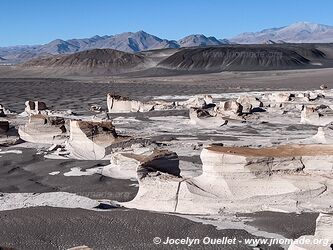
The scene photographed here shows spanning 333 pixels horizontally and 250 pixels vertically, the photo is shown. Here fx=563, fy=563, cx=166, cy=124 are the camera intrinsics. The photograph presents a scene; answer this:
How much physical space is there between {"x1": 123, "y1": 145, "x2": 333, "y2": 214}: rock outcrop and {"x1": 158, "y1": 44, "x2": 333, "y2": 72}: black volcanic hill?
3218 inches

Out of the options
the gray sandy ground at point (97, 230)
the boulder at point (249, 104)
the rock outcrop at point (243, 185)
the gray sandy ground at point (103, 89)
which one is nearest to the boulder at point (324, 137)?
the rock outcrop at point (243, 185)

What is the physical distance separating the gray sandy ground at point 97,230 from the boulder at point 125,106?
1618 centimetres

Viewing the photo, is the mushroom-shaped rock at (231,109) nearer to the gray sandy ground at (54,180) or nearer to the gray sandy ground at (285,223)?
the gray sandy ground at (54,180)

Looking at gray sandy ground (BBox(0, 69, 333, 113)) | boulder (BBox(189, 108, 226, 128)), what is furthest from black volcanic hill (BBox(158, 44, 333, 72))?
boulder (BBox(189, 108, 226, 128))

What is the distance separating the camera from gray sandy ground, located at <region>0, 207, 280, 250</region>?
6.32 meters

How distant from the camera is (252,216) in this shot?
24.4 ft

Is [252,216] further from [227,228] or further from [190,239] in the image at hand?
[190,239]

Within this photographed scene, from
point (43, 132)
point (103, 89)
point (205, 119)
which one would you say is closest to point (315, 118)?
point (205, 119)

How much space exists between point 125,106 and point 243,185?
16071 mm

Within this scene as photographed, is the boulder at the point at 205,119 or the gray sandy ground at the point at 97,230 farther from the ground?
the boulder at the point at 205,119

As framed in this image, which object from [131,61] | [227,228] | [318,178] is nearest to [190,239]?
[227,228]

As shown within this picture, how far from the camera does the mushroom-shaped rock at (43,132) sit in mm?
14367

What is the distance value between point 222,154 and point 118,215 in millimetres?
2029

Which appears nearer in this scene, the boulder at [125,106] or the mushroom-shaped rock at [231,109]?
the mushroom-shaped rock at [231,109]
